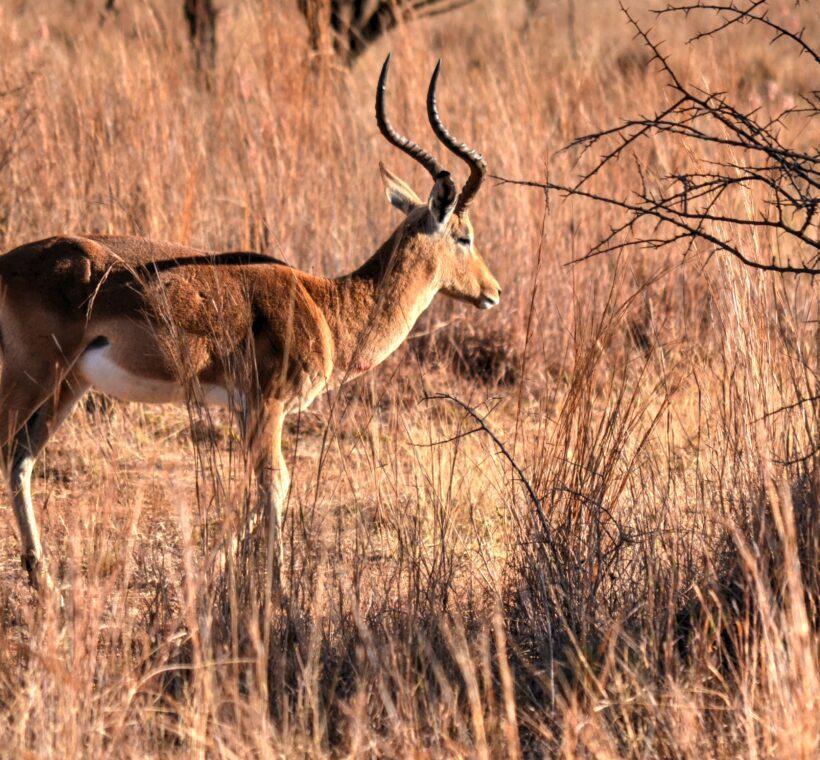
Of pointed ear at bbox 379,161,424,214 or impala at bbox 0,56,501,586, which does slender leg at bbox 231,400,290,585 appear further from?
pointed ear at bbox 379,161,424,214

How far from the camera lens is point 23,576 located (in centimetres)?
447

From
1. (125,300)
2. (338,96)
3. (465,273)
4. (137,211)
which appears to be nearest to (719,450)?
(465,273)

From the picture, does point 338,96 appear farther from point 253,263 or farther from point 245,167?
point 253,263

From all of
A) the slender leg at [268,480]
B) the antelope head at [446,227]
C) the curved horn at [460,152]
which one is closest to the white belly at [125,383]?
the slender leg at [268,480]

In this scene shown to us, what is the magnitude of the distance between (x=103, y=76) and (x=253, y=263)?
3.30 meters

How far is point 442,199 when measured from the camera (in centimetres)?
533

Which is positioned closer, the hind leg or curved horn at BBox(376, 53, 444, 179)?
the hind leg

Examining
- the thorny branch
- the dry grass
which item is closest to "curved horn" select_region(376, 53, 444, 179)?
the thorny branch

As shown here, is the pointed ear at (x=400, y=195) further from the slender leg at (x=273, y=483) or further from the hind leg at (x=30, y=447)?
the hind leg at (x=30, y=447)

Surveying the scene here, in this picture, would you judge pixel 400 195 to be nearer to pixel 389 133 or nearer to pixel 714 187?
pixel 389 133

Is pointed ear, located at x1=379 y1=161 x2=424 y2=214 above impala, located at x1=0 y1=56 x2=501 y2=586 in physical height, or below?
above

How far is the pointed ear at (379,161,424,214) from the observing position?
223 inches

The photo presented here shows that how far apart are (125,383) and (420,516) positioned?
118 centimetres

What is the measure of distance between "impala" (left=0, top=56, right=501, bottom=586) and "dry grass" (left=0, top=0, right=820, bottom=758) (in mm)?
245
